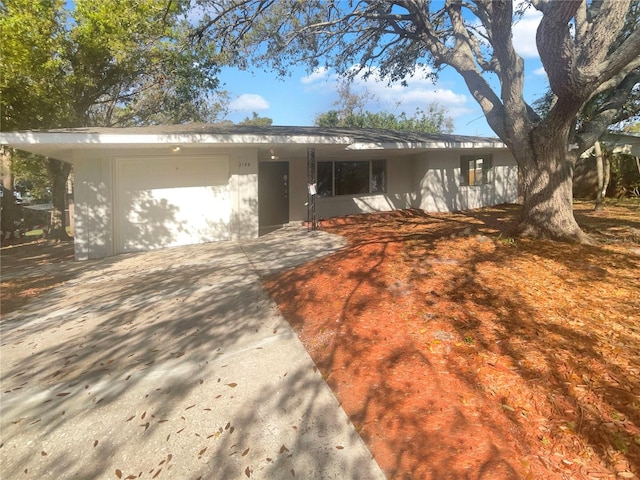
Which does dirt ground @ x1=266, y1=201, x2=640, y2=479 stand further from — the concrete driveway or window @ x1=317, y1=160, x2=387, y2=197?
window @ x1=317, y1=160, x2=387, y2=197

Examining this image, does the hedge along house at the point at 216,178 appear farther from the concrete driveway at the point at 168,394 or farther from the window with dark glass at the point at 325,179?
the concrete driveway at the point at 168,394

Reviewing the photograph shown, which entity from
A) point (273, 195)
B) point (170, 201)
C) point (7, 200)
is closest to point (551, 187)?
point (273, 195)

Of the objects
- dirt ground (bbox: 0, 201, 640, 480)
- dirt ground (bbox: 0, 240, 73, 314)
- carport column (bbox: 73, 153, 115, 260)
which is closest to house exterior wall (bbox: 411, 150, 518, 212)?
dirt ground (bbox: 0, 201, 640, 480)

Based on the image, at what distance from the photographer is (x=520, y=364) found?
3.09m

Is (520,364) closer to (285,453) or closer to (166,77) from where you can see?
(285,453)

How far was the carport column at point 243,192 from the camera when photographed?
32.2 feet

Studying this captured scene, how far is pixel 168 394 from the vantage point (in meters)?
3.17

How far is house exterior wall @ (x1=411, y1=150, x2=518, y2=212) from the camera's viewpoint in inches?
533

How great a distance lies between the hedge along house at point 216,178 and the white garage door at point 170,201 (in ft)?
0.08

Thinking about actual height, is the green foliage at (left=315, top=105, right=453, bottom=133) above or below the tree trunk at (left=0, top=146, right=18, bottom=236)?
above

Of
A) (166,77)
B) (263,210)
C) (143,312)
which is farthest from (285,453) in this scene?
(166,77)

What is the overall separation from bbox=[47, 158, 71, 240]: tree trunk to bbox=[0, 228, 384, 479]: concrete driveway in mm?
10944

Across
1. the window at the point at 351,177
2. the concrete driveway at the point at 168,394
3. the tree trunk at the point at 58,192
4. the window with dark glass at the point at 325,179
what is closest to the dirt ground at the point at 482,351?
the concrete driveway at the point at 168,394

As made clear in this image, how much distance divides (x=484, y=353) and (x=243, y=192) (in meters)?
7.92
